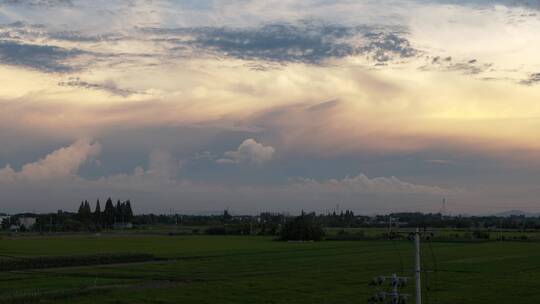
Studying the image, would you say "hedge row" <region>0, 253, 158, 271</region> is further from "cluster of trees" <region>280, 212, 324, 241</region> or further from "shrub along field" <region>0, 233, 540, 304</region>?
"cluster of trees" <region>280, 212, 324, 241</region>

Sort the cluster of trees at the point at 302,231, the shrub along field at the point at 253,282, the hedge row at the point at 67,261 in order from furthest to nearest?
1. the cluster of trees at the point at 302,231
2. the hedge row at the point at 67,261
3. the shrub along field at the point at 253,282

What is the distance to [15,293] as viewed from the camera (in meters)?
41.4

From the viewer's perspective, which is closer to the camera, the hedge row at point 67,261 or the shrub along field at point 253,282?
the shrub along field at point 253,282

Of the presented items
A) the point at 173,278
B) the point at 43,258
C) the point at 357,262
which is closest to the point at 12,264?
the point at 43,258

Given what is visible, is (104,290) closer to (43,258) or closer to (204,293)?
(204,293)

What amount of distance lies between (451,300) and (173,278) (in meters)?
23.9

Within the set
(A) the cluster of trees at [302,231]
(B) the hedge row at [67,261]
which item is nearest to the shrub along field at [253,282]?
(B) the hedge row at [67,261]

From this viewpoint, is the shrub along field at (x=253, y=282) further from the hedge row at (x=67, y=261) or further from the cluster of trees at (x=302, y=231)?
the cluster of trees at (x=302, y=231)

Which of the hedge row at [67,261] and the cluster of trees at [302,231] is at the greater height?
the cluster of trees at [302,231]

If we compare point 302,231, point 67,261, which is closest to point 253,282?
point 67,261

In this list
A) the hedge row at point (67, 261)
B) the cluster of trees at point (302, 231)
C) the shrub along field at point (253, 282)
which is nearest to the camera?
the shrub along field at point (253, 282)

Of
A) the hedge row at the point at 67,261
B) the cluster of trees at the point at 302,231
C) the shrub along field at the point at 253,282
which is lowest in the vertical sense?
the hedge row at the point at 67,261

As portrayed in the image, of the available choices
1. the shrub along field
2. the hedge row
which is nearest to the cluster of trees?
the hedge row

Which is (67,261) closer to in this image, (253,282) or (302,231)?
(253,282)
